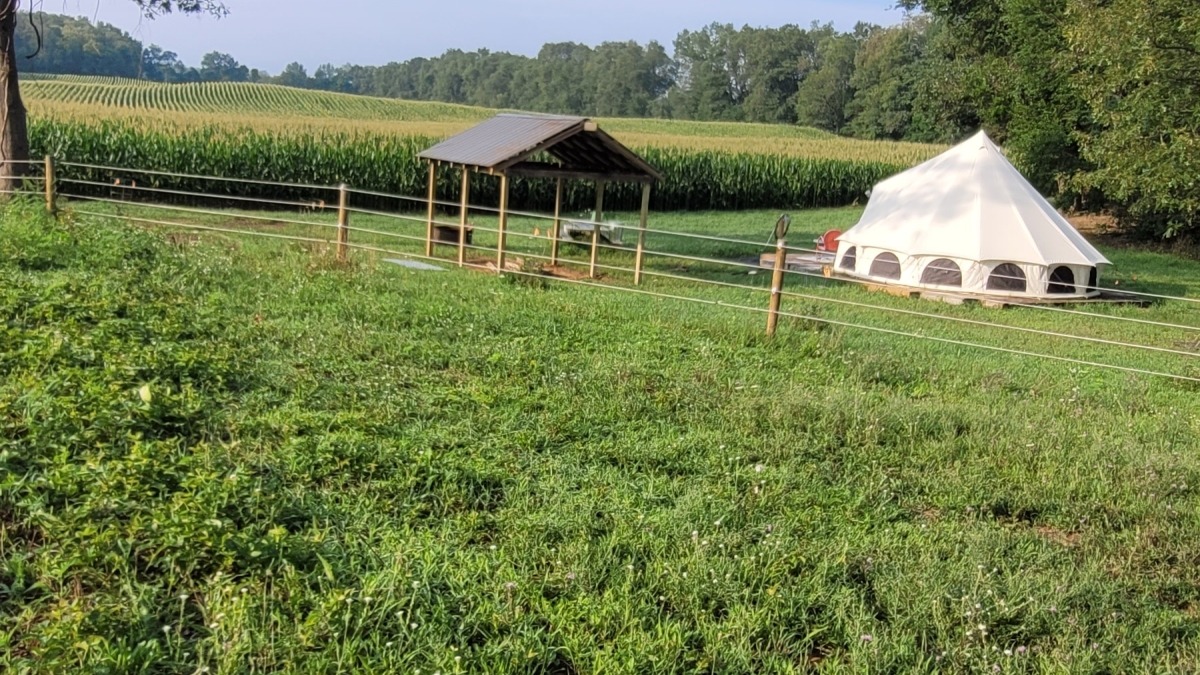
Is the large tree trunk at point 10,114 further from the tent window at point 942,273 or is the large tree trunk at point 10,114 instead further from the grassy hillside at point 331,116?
the tent window at point 942,273

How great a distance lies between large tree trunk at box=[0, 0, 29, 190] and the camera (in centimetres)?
1484

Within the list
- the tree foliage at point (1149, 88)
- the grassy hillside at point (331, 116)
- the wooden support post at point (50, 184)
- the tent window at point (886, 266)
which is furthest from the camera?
the grassy hillside at point (331, 116)

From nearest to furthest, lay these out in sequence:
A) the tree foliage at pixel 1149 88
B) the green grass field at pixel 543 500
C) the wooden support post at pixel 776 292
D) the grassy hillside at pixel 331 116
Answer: the green grass field at pixel 543 500 → the wooden support post at pixel 776 292 → the tree foliage at pixel 1149 88 → the grassy hillside at pixel 331 116

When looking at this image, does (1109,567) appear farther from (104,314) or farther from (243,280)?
(243,280)

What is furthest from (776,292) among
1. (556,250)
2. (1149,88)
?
(1149,88)

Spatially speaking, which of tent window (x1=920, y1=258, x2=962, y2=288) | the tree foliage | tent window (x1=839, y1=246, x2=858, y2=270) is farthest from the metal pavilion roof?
the tree foliage

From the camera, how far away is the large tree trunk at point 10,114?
1484cm

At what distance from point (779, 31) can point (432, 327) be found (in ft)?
348

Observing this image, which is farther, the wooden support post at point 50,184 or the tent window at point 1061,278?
the tent window at point 1061,278

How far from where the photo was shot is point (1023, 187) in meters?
16.1

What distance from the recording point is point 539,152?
14.3m

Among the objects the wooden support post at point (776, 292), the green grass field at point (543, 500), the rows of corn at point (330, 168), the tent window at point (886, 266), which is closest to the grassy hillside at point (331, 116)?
the rows of corn at point (330, 168)

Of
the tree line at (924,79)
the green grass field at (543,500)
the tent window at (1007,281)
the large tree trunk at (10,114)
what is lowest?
the green grass field at (543,500)

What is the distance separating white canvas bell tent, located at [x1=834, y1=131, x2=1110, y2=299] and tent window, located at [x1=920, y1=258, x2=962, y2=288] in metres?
0.01
